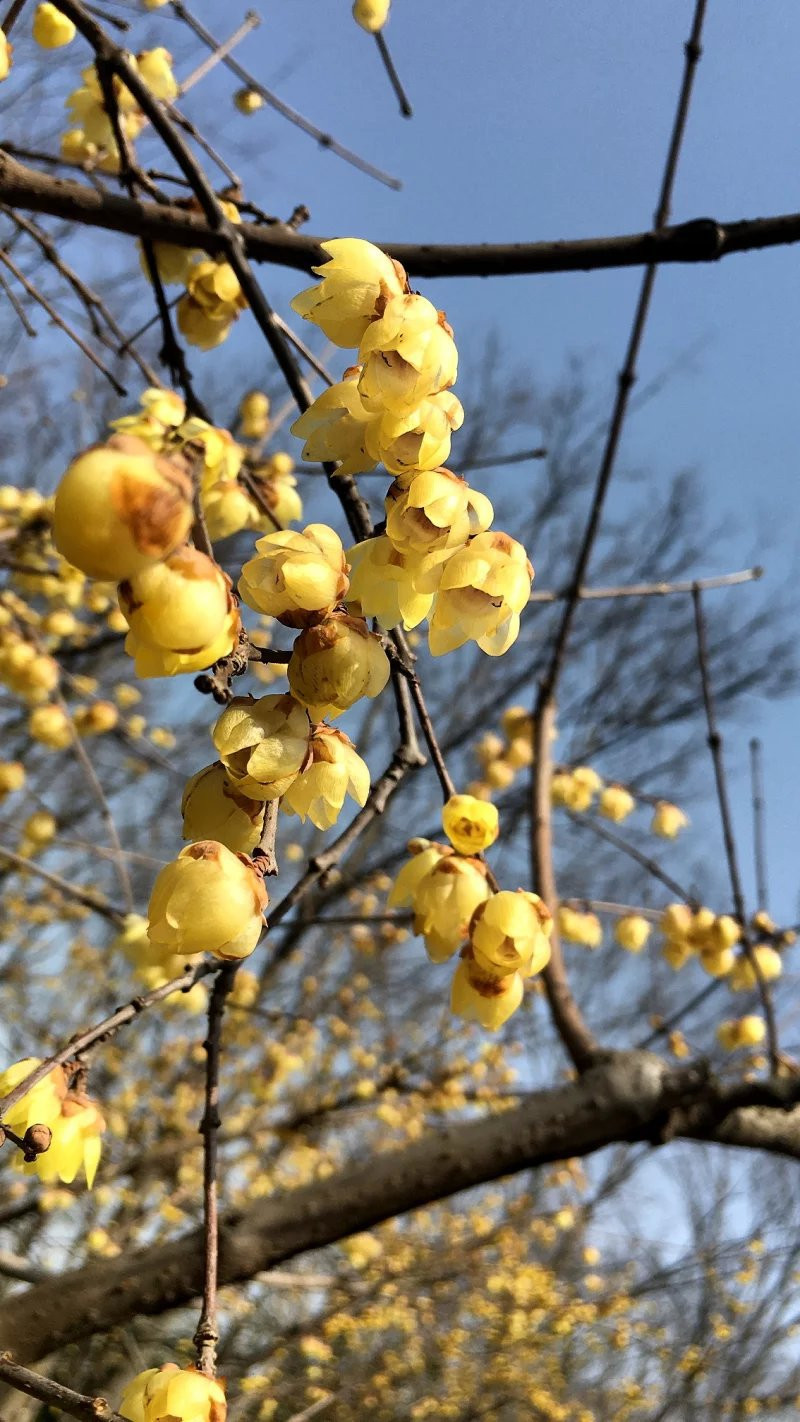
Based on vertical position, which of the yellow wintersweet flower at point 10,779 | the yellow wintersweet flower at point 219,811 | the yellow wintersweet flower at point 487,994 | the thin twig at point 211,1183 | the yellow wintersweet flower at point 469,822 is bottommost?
the thin twig at point 211,1183

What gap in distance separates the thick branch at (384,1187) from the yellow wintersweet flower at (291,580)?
1.25m

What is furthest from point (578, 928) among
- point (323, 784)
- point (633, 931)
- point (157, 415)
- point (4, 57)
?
point (4, 57)

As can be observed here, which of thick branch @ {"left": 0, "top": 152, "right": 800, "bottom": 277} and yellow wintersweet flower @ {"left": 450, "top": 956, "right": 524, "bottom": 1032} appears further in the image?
thick branch @ {"left": 0, "top": 152, "right": 800, "bottom": 277}

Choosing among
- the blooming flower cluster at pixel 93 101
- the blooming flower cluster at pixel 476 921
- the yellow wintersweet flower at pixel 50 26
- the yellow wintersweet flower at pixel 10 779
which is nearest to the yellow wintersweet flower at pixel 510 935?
the blooming flower cluster at pixel 476 921

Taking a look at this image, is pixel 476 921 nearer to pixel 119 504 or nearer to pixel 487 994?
pixel 487 994

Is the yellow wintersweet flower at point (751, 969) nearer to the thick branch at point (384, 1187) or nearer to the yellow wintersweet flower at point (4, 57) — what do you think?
the thick branch at point (384, 1187)

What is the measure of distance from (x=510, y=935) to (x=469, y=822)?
4.4 inches

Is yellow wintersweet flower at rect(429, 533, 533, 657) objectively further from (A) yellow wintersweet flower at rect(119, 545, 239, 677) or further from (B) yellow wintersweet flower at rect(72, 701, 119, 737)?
(B) yellow wintersweet flower at rect(72, 701, 119, 737)

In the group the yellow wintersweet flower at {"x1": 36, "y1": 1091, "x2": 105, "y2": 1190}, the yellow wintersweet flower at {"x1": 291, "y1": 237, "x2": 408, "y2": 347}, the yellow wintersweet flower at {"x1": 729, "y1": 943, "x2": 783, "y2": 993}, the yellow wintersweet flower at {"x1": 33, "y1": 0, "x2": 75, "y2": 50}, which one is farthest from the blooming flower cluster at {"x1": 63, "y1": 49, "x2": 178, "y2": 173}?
the yellow wintersweet flower at {"x1": 729, "y1": 943, "x2": 783, "y2": 993}

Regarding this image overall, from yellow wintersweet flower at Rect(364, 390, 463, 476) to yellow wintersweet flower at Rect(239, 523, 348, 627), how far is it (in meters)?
0.08

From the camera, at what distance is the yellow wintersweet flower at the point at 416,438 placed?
1.77 ft

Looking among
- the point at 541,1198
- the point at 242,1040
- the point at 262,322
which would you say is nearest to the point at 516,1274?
the point at 541,1198

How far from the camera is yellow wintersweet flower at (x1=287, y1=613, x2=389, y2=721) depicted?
0.51 m

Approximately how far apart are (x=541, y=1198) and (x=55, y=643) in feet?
16.9
